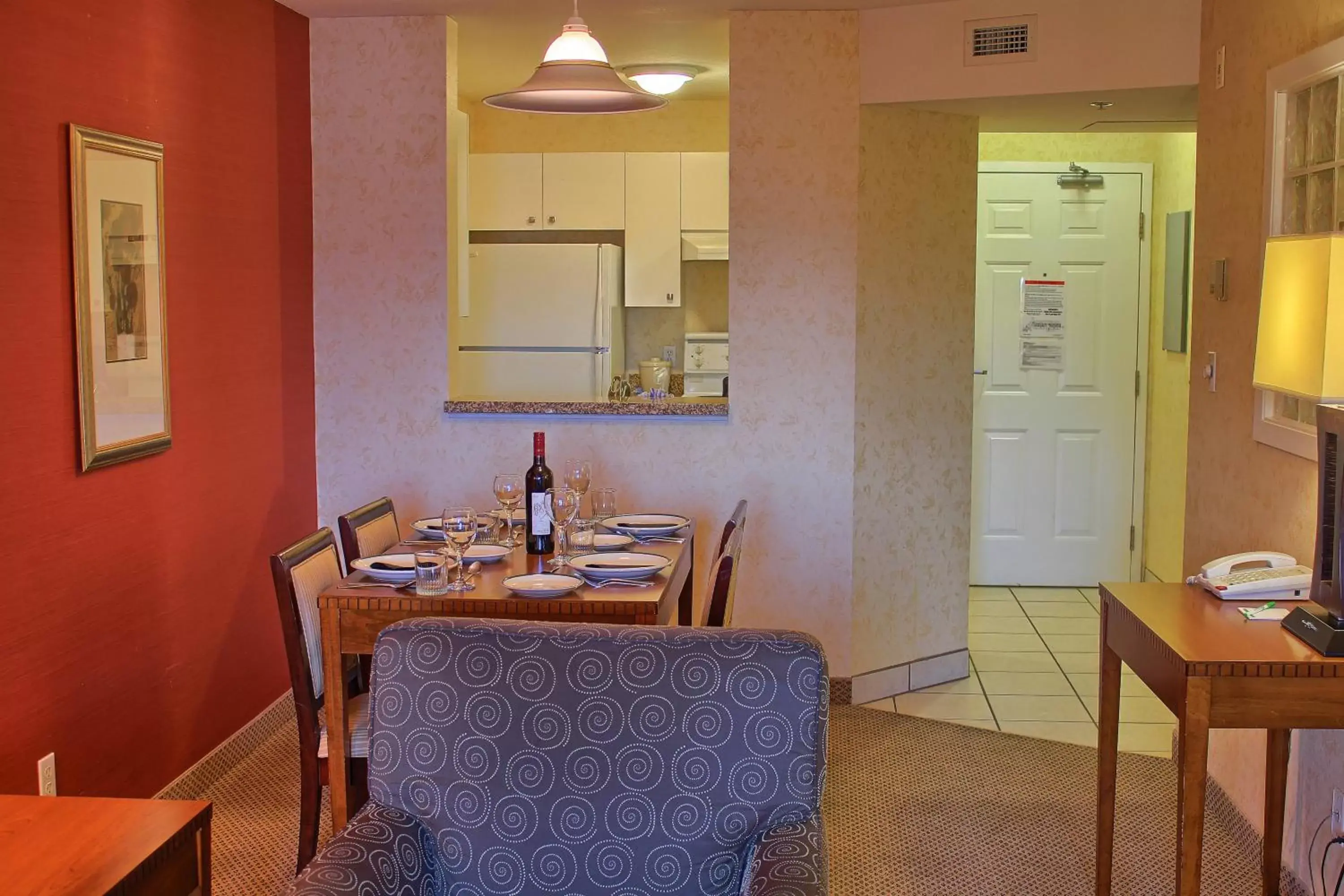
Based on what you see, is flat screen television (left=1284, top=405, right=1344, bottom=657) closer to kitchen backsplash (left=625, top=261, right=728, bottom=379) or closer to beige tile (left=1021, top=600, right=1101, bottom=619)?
beige tile (left=1021, top=600, right=1101, bottom=619)

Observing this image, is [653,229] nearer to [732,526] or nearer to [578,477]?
[578,477]

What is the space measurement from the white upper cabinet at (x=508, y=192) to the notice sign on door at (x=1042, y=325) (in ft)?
7.96

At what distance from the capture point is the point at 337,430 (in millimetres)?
4809

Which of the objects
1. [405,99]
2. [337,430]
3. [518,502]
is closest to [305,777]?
[518,502]

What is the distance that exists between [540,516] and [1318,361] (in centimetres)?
188

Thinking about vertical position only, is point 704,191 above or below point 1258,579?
above

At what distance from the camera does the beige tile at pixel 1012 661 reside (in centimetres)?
530

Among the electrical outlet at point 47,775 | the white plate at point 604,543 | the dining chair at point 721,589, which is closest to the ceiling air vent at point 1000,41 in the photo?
the white plate at point 604,543

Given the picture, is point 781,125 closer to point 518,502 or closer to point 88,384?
point 518,502

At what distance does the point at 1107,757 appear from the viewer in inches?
119

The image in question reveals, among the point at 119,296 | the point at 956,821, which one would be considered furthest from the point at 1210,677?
the point at 119,296

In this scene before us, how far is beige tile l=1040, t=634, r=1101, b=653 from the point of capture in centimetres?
557

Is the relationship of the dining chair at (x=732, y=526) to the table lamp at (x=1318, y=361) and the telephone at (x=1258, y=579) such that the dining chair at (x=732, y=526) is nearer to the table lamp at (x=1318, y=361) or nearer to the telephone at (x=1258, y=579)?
the telephone at (x=1258, y=579)

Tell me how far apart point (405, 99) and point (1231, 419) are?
289 centimetres
